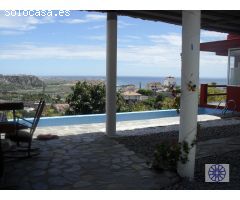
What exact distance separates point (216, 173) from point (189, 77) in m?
1.55

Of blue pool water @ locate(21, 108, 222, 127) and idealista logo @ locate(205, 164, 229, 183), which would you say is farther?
blue pool water @ locate(21, 108, 222, 127)

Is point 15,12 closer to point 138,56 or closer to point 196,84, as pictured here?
point 196,84

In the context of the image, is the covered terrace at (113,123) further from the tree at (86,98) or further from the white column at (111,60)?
the tree at (86,98)

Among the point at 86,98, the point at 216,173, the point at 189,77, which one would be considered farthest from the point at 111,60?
the point at 86,98

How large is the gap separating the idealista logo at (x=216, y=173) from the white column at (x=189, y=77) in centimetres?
26

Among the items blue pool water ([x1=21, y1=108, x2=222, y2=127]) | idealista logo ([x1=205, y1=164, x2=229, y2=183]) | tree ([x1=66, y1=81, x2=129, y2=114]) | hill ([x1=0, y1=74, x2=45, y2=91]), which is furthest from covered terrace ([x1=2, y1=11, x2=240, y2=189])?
hill ([x1=0, y1=74, x2=45, y2=91])

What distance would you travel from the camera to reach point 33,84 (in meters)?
14.3

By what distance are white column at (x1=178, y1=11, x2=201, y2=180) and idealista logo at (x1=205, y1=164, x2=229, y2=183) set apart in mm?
261

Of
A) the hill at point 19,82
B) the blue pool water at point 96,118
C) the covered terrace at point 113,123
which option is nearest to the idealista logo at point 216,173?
the covered terrace at point 113,123

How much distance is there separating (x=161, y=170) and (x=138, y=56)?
4966 cm

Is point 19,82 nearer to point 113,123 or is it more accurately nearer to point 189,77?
point 113,123

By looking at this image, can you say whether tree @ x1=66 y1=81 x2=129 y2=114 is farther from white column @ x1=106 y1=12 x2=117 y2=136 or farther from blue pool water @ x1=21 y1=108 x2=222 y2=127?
white column @ x1=106 y1=12 x2=117 y2=136

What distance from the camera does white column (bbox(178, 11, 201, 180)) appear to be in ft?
16.4
